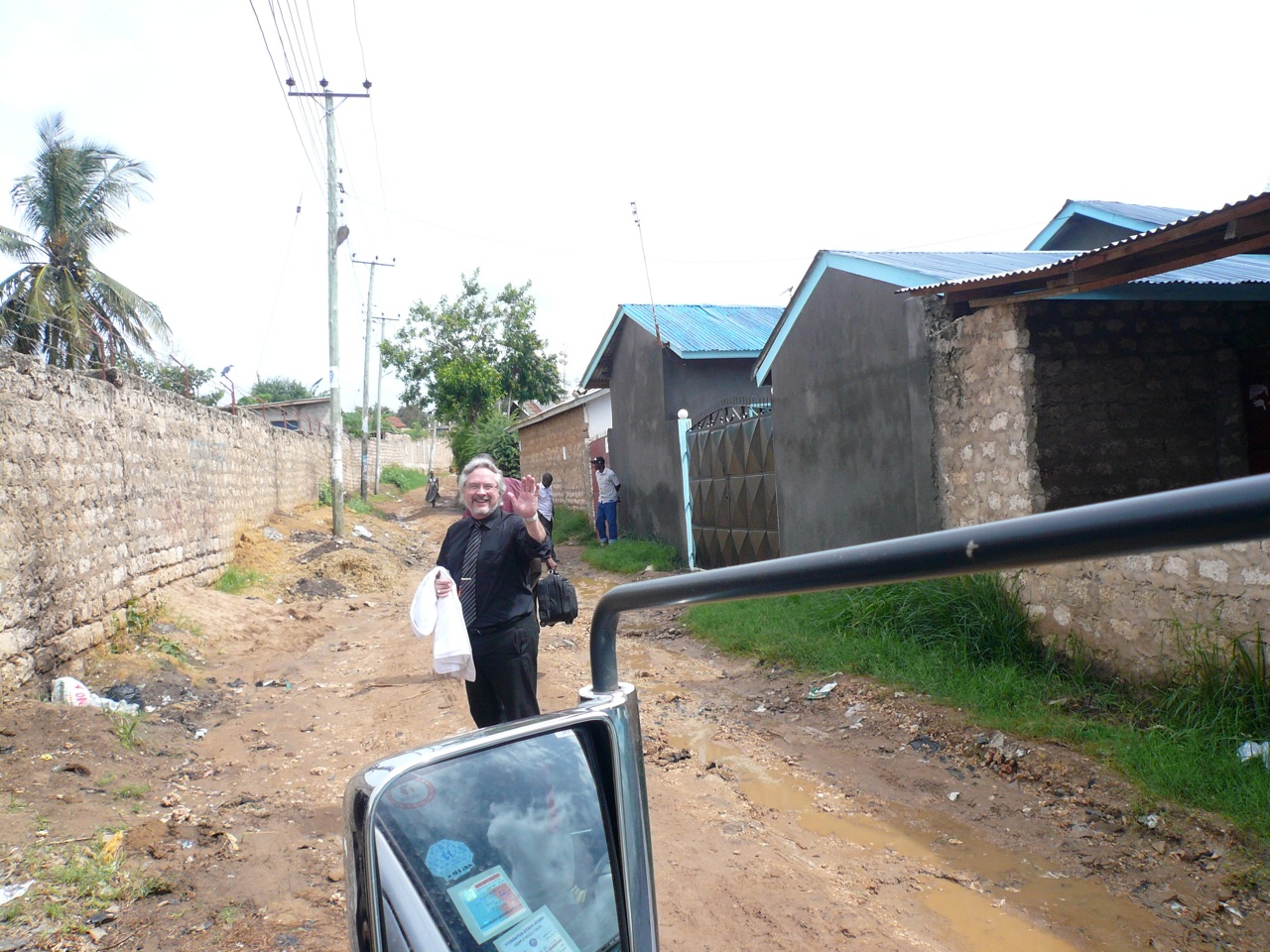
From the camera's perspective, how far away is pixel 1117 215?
29.9ft

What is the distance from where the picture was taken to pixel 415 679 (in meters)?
7.77

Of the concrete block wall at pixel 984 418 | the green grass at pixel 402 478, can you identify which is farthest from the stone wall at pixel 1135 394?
the green grass at pixel 402 478

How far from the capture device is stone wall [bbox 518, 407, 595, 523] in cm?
2091

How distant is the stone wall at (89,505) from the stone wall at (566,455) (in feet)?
31.4

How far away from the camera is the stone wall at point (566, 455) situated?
68.6ft

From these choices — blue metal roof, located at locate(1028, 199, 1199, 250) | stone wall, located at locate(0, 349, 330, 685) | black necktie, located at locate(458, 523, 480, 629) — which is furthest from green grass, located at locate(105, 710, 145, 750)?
blue metal roof, located at locate(1028, 199, 1199, 250)

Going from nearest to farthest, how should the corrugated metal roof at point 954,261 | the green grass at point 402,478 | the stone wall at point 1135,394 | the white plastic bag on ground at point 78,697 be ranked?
the white plastic bag on ground at point 78,697
the stone wall at point 1135,394
the corrugated metal roof at point 954,261
the green grass at point 402,478

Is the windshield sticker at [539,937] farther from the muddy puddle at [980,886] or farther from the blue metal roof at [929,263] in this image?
the blue metal roof at [929,263]

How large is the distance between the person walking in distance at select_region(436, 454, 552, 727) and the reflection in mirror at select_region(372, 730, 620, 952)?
8.38 ft

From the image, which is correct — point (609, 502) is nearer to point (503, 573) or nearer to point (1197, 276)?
Result: point (1197, 276)

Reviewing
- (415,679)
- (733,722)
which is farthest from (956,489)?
(415,679)

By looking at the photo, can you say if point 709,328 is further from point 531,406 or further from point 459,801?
point 531,406

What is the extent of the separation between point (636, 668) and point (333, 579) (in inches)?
290

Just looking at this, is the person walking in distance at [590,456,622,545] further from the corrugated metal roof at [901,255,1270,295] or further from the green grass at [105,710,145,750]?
the green grass at [105,710,145,750]
